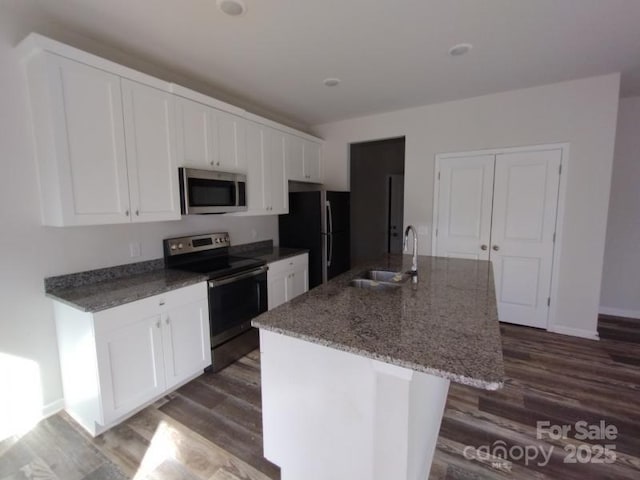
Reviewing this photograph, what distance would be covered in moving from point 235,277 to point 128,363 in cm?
101

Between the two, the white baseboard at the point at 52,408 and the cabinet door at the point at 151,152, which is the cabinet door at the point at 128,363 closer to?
the white baseboard at the point at 52,408

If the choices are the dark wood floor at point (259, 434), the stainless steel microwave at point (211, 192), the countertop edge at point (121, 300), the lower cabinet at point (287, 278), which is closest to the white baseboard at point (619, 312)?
the dark wood floor at point (259, 434)

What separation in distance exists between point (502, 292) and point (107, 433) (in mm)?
4004

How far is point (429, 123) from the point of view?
12.3ft

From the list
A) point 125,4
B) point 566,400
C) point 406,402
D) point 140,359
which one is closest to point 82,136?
point 125,4

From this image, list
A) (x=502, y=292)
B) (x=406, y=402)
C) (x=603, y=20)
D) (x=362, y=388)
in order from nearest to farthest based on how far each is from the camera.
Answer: (x=406, y=402)
(x=362, y=388)
(x=603, y=20)
(x=502, y=292)

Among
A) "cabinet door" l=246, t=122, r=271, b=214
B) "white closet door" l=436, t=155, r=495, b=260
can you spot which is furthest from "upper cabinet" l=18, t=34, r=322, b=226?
"white closet door" l=436, t=155, r=495, b=260

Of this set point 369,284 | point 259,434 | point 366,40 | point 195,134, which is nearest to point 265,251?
point 195,134

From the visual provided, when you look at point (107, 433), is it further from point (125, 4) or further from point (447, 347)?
point (125, 4)

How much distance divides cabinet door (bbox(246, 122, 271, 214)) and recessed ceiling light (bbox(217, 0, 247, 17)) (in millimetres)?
1277

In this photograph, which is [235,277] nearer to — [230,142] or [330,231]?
[230,142]

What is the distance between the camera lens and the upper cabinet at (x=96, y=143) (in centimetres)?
182

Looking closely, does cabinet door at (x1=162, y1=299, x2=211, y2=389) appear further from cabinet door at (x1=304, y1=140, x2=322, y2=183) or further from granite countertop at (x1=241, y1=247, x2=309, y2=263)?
cabinet door at (x1=304, y1=140, x2=322, y2=183)

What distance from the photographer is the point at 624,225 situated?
12.3 ft
